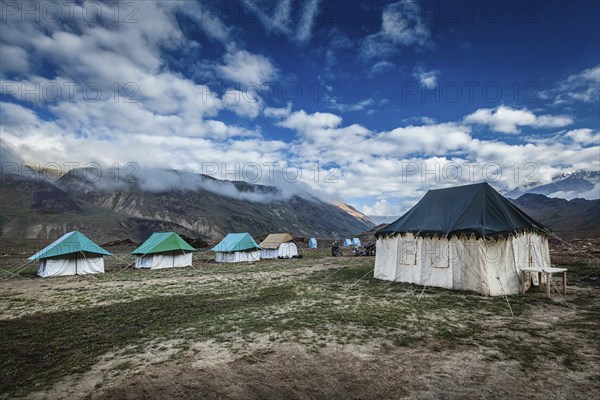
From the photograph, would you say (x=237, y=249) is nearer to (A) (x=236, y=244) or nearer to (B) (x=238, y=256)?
(A) (x=236, y=244)

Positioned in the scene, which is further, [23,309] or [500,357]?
[23,309]

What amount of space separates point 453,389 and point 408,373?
0.75 metres

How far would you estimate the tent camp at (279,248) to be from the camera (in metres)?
33.7

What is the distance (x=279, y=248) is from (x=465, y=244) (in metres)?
23.9

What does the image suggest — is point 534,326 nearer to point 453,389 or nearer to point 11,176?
point 453,389

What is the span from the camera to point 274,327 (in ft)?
25.3

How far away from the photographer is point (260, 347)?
20.9 feet

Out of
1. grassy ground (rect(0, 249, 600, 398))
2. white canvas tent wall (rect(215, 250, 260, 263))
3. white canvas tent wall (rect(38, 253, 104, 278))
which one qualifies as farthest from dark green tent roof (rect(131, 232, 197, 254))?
grassy ground (rect(0, 249, 600, 398))

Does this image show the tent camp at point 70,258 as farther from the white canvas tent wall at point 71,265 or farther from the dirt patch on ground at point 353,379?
the dirt patch on ground at point 353,379

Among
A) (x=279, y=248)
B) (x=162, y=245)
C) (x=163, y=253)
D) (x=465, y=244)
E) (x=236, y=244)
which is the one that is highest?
(x=465, y=244)

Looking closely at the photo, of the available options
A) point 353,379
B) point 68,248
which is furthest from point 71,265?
point 353,379

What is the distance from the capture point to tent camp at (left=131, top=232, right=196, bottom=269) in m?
24.0

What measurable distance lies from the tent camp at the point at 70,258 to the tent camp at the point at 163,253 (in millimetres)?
2989

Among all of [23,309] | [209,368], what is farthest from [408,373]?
[23,309]
